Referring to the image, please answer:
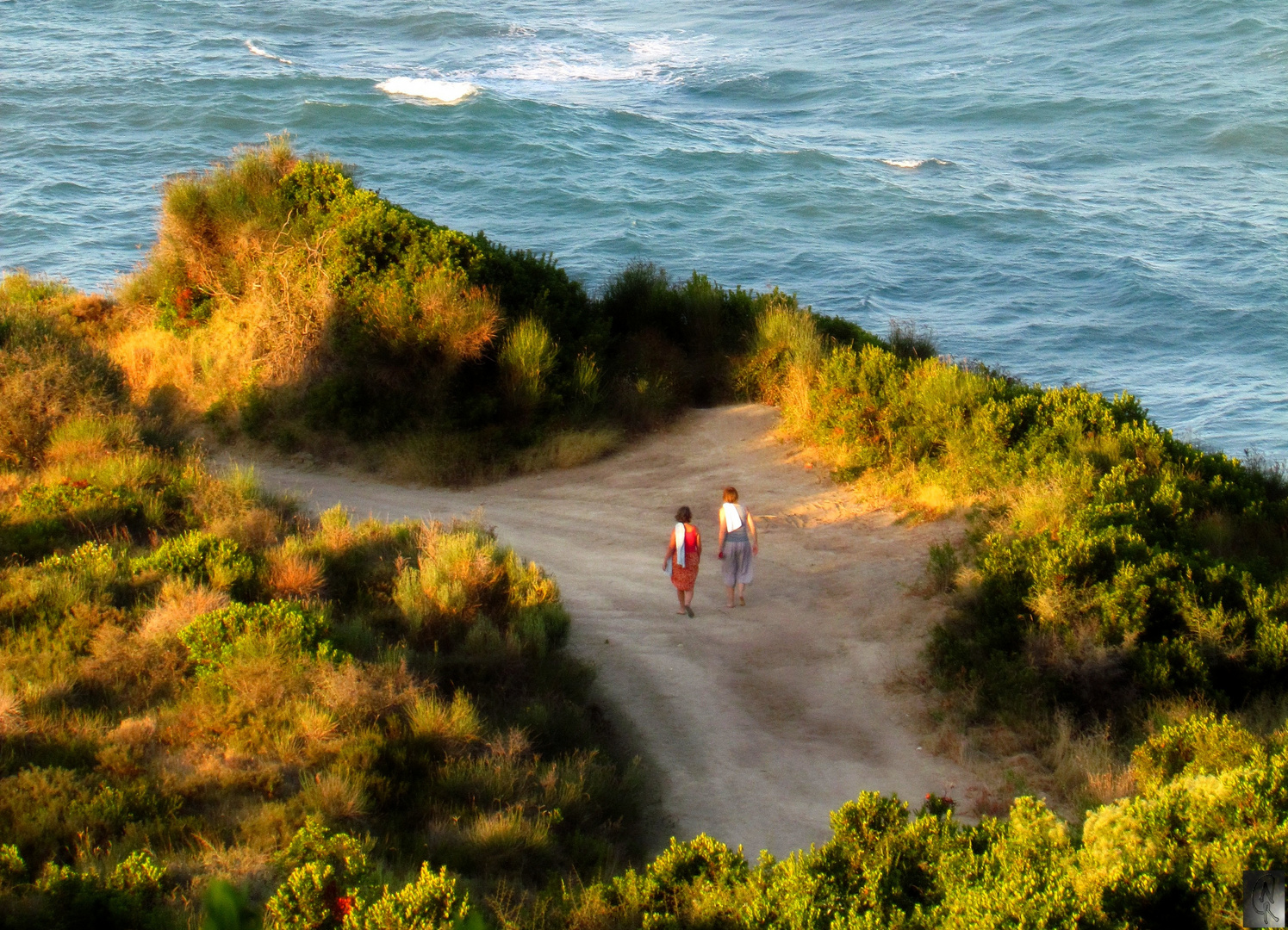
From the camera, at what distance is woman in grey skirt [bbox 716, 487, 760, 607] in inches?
437

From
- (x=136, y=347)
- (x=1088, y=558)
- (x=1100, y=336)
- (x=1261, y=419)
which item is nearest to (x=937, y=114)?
(x=1100, y=336)

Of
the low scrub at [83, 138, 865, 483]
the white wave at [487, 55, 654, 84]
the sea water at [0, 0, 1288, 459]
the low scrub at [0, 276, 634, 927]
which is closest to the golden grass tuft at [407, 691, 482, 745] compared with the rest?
the low scrub at [0, 276, 634, 927]

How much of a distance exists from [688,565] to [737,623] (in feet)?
2.58

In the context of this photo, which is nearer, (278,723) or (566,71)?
(278,723)

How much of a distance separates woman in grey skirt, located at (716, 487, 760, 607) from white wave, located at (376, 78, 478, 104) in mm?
40609

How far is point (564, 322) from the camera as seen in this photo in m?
16.9

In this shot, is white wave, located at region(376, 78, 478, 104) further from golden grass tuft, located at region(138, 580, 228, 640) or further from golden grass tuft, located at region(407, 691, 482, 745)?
golden grass tuft, located at region(407, 691, 482, 745)

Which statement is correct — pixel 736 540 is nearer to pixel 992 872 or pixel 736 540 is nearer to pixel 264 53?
pixel 992 872

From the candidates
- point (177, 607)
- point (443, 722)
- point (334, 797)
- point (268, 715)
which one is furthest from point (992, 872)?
point (177, 607)

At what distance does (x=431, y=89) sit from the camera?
49.4 m

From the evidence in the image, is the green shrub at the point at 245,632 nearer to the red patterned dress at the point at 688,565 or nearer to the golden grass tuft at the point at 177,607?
the golden grass tuft at the point at 177,607

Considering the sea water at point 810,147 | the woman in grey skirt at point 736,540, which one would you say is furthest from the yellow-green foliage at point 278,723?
the sea water at point 810,147

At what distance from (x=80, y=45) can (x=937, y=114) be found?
132 feet

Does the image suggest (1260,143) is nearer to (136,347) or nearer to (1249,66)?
(1249,66)
